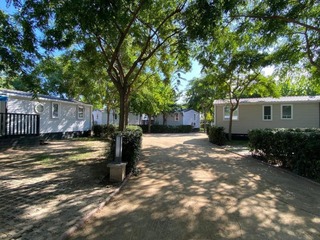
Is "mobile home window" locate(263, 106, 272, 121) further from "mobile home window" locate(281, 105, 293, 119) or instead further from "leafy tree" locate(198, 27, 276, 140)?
"leafy tree" locate(198, 27, 276, 140)

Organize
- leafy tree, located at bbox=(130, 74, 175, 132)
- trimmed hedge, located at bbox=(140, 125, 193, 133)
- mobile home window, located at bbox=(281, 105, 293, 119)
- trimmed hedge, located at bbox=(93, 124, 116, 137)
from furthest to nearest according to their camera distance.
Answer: trimmed hedge, located at bbox=(140, 125, 193, 133) → trimmed hedge, located at bbox=(93, 124, 116, 137) → mobile home window, located at bbox=(281, 105, 293, 119) → leafy tree, located at bbox=(130, 74, 175, 132)

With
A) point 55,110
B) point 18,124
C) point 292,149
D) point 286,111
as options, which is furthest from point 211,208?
point 286,111

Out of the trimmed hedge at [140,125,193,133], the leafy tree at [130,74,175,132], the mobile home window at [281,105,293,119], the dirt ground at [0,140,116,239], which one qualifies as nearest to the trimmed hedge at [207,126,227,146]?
the leafy tree at [130,74,175,132]

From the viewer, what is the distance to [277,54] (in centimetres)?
1212

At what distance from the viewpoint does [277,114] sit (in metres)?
19.9

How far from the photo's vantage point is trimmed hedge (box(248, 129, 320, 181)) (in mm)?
7387

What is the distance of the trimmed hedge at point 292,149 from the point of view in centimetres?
739

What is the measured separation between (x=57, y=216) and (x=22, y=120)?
1163 cm

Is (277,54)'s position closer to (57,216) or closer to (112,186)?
(112,186)

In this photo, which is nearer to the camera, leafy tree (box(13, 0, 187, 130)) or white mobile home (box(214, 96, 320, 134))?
leafy tree (box(13, 0, 187, 130))

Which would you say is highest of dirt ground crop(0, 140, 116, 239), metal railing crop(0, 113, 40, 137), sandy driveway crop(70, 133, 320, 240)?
metal railing crop(0, 113, 40, 137)

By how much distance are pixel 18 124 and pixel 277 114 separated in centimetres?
1763

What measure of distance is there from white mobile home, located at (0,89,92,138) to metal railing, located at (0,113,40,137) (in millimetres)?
759

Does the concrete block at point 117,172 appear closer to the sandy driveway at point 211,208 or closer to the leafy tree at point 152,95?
the sandy driveway at point 211,208
